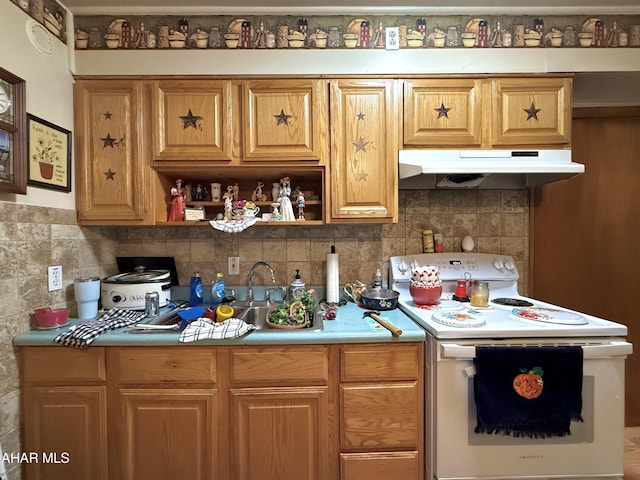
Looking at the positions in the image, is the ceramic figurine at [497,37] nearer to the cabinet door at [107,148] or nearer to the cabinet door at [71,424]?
the cabinet door at [107,148]

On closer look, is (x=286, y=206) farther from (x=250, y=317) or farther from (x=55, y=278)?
(x=55, y=278)

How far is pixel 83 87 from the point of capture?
1.56m

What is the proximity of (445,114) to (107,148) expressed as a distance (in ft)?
6.15

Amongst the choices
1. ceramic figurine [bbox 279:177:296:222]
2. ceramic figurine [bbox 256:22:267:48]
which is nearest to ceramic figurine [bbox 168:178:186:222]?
ceramic figurine [bbox 279:177:296:222]

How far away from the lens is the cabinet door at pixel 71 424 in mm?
1271

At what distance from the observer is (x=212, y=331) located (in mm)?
1275

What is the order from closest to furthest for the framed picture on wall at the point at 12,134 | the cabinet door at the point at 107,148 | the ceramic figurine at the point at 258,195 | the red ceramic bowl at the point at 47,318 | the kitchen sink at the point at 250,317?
the framed picture on wall at the point at 12,134 < the red ceramic bowl at the point at 47,318 < the kitchen sink at the point at 250,317 < the cabinet door at the point at 107,148 < the ceramic figurine at the point at 258,195

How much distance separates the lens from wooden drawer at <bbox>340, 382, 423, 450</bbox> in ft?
4.21

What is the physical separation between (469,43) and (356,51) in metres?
0.64

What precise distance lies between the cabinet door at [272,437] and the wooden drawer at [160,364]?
0.19 m

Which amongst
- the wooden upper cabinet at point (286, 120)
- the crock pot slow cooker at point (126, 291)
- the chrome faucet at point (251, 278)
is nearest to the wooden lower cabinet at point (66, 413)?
Result: the crock pot slow cooker at point (126, 291)

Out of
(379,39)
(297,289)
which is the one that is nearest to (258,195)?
(297,289)

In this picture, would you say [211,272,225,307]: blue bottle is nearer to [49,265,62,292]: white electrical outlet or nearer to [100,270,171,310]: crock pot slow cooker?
[100,270,171,310]: crock pot slow cooker

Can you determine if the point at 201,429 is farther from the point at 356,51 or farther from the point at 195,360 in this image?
the point at 356,51
